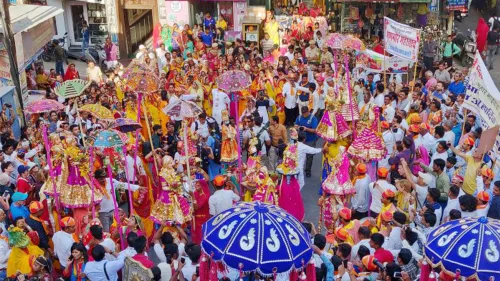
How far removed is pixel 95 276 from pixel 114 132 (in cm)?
247

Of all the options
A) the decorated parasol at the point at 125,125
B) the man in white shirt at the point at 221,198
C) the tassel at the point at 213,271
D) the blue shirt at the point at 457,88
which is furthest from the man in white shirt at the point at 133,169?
the blue shirt at the point at 457,88

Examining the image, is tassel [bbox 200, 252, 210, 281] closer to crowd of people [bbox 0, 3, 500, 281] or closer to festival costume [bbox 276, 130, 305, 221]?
crowd of people [bbox 0, 3, 500, 281]

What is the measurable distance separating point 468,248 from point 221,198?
367 centimetres

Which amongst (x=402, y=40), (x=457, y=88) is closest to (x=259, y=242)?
(x=402, y=40)

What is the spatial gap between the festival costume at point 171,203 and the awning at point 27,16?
7266mm

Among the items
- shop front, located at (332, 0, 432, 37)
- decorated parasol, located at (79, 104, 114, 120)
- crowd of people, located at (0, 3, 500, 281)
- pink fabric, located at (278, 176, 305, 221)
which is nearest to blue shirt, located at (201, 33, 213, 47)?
shop front, located at (332, 0, 432, 37)

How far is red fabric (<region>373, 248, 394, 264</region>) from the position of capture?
6.63 m

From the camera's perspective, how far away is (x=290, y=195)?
9.25 m

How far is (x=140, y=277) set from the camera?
20.8 feet

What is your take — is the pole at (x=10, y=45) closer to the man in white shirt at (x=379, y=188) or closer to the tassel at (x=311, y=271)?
the man in white shirt at (x=379, y=188)

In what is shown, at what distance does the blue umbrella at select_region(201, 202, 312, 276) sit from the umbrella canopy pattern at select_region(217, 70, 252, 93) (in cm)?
461

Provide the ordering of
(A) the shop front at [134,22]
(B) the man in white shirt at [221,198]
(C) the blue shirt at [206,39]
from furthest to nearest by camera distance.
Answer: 1. (A) the shop front at [134,22]
2. (C) the blue shirt at [206,39]
3. (B) the man in white shirt at [221,198]

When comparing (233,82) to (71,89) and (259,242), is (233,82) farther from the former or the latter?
(259,242)

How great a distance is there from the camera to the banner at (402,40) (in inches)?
484
